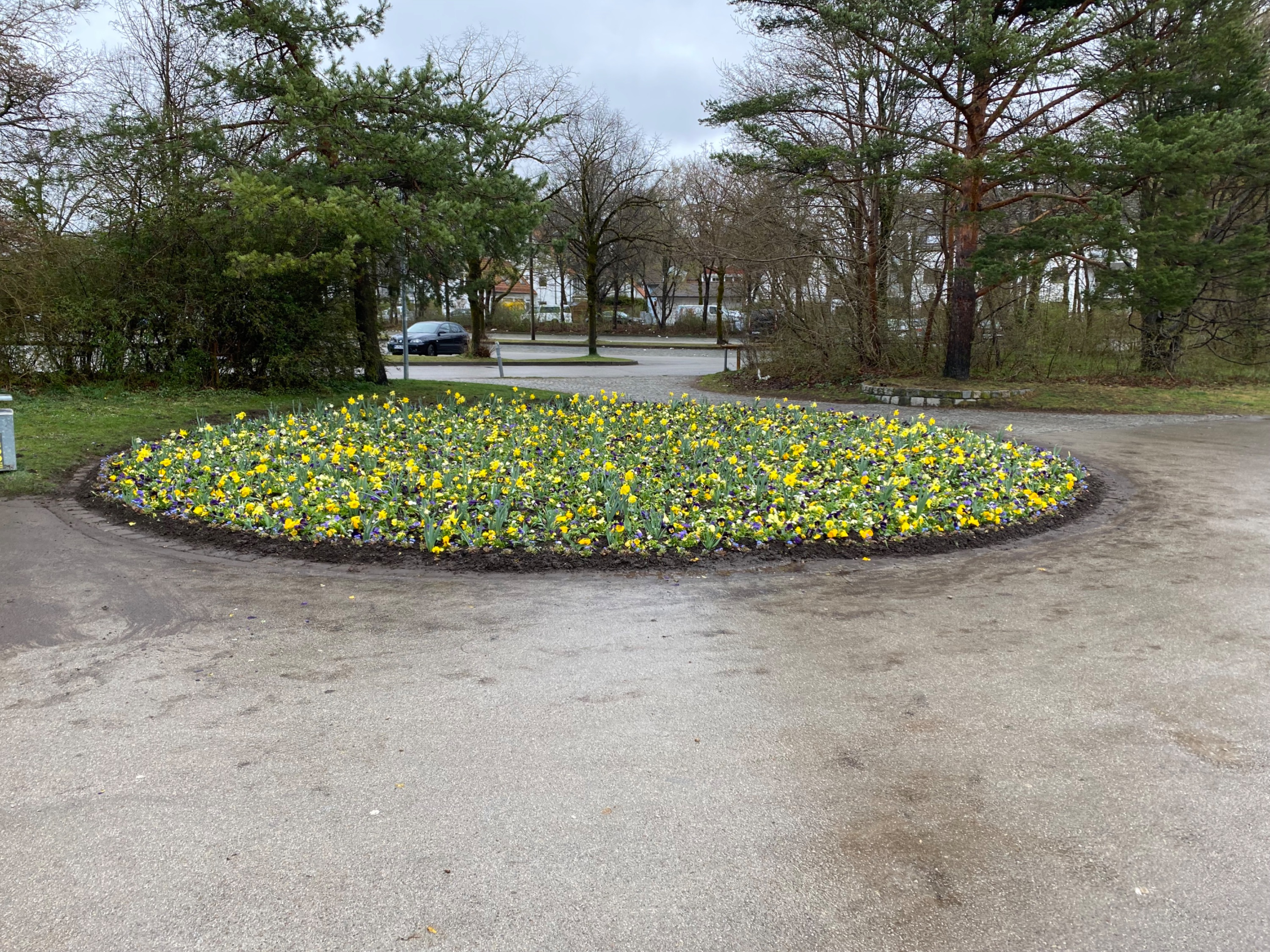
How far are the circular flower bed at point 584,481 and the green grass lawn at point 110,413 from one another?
2.00ft

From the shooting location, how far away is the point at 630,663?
4.12 metres

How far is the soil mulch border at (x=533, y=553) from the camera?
5660 millimetres

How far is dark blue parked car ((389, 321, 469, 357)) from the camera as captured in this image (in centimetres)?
3356

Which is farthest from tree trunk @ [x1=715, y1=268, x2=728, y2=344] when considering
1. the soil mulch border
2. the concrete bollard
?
the soil mulch border

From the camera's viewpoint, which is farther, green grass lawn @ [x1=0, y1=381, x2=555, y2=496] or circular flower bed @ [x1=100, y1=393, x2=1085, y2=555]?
green grass lawn @ [x1=0, y1=381, x2=555, y2=496]

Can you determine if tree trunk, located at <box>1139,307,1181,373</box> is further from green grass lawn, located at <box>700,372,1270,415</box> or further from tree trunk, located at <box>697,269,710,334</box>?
tree trunk, located at <box>697,269,710,334</box>

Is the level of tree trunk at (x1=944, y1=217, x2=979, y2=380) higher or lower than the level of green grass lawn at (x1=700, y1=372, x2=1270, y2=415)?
higher

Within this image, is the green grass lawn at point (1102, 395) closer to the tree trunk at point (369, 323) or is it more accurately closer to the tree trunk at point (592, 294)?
the tree trunk at point (369, 323)

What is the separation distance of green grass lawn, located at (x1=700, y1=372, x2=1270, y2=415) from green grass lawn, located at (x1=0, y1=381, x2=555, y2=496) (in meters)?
5.93

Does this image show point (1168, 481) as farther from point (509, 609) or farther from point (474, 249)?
point (474, 249)

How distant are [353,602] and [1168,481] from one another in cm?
806

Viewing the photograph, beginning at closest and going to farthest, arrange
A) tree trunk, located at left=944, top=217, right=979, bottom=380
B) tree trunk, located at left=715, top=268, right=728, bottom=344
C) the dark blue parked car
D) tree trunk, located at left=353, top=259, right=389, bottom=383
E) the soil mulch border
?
the soil mulch border, tree trunk, located at left=353, top=259, right=389, bottom=383, tree trunk, located at left=944, top=217, right=979, bottom=380, tree trunk, located at left=715, top=268, right=728, bottom=344, the dark blue parked car

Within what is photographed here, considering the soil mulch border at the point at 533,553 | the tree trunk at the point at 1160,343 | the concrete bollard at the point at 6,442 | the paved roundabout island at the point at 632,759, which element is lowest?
the paved roundabout island at the point at 632,759

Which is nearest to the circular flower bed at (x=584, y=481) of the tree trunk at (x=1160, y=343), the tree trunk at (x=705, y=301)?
the tree trunk at (x=1160, y=343)
